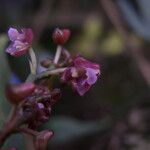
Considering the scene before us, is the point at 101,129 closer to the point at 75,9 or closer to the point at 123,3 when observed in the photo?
the point at 123,3

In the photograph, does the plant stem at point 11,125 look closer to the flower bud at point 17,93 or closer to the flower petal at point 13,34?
the flower bud at point 17,93

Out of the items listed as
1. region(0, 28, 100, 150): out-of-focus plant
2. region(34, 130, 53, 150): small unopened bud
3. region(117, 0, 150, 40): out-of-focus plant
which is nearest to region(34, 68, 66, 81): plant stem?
region(0, 28, 100, 150): out-of-focus plant

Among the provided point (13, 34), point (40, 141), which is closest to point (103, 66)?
point (13, 34)

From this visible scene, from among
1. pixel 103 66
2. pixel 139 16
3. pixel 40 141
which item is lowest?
pixel 103 66

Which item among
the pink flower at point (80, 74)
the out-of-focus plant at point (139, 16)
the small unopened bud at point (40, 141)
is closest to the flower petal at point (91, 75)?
the pink flower at point (80, 74)

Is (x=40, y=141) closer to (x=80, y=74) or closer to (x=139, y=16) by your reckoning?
(x=80, y=74)

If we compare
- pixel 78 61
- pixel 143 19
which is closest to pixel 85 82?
A: pixel 78 61

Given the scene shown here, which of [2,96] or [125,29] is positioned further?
[125,29]
